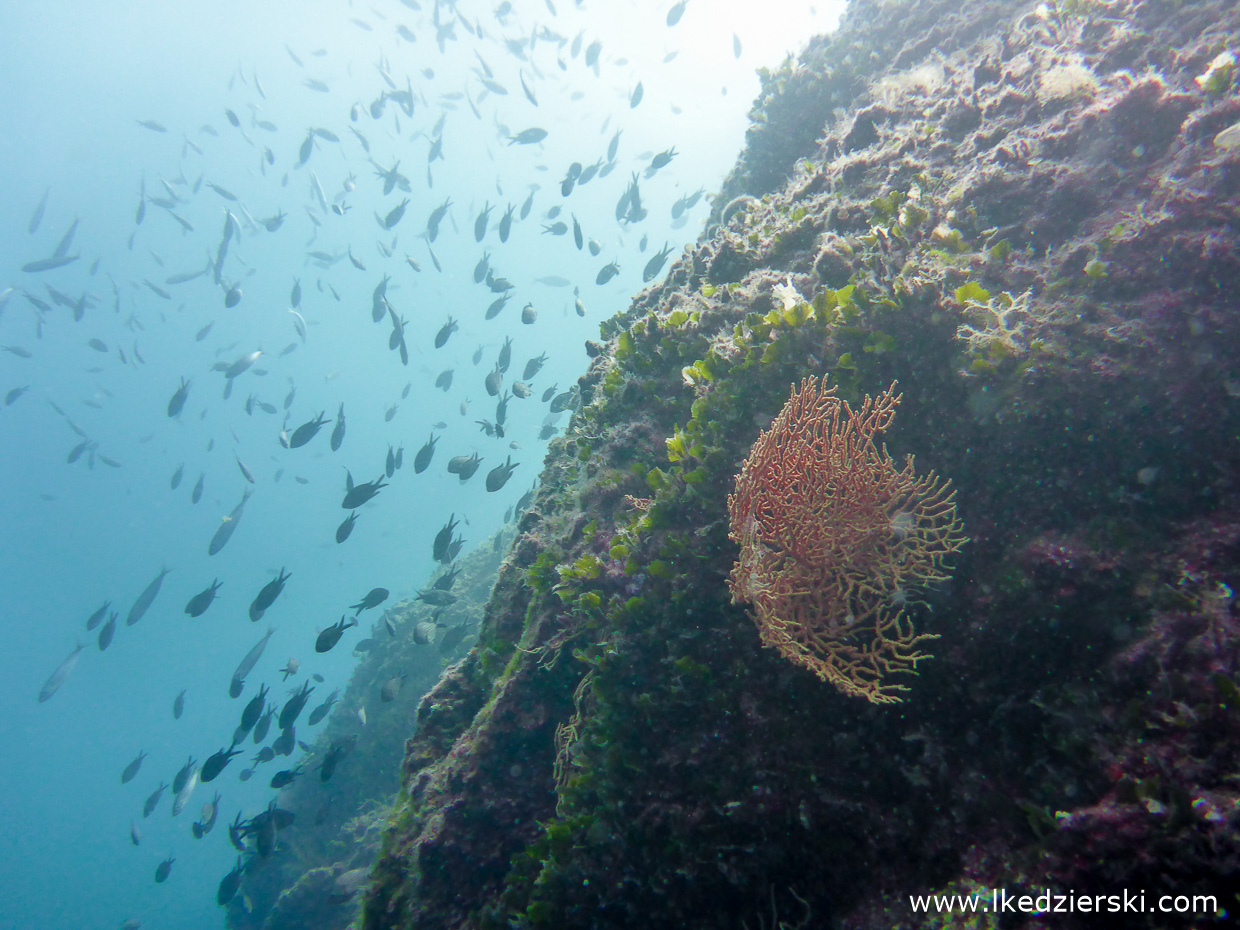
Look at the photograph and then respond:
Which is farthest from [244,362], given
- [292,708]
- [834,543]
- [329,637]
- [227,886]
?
[834,543]

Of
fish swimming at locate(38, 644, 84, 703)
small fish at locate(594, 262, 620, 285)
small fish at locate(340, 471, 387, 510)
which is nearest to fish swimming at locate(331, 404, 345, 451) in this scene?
small fish at locate(340, 471, 387, 510)

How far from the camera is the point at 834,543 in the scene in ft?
8.93

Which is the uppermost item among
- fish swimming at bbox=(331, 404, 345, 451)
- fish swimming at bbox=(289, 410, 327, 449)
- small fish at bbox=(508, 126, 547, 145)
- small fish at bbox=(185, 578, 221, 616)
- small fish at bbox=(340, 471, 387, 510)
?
small fish at bbox=(508, 126, 547, 145)

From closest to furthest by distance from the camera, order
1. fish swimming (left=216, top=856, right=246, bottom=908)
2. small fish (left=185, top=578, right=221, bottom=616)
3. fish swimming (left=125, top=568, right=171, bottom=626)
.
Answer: fish swimming (left=216, top=856, right=246, bottom=908) < small fish (left=185, top=578, right=221, bottom=616) < fish swimming (left=125, top=568, right=171, bottom=626)

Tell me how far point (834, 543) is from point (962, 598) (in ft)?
2.63

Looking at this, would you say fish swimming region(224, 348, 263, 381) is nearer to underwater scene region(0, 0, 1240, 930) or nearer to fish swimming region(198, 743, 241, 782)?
fish swimming region(198, 743, 241, 782)

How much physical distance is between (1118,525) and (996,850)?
1.69 m

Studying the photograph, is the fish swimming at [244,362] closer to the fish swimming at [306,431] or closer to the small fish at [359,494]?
the fish swimming at [306,431]

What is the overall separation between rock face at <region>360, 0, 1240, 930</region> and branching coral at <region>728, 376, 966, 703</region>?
28cm

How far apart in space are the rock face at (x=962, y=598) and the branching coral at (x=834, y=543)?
285mm

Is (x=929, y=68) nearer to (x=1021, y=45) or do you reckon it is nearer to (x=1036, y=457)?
(x=1021, y=45)

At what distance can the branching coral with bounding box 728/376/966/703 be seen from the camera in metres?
2.70

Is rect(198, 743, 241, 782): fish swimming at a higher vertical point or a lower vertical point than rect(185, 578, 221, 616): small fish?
lower

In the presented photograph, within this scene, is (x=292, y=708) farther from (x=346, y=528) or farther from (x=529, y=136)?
(x=529, y=136)
